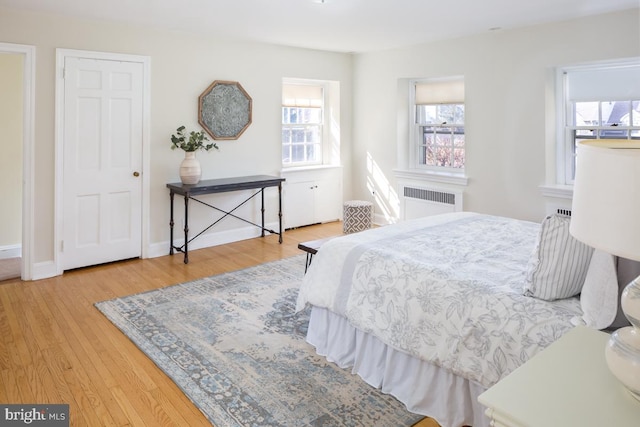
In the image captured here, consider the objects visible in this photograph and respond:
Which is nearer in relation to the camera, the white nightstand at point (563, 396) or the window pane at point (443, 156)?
the white nightstand at point (563, 396)

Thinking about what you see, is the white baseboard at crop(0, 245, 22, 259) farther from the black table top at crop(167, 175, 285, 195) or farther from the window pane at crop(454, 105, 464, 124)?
the window pane at crop(454, 105, 464, 124)

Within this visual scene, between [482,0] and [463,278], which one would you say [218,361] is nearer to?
[463,278]

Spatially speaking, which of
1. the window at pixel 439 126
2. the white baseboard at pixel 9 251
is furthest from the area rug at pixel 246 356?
the window at pixel 439 126

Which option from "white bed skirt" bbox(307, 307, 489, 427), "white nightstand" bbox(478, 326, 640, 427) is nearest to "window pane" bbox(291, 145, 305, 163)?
"white bed skirt" bbox(307, 307, 489, 427)

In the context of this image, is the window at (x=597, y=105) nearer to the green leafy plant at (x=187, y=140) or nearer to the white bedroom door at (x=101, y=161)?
the green leafy plant at (x=187, y=140)

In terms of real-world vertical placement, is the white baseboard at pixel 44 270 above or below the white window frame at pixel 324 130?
below

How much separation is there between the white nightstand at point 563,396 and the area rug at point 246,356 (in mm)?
1033

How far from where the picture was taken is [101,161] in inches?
180

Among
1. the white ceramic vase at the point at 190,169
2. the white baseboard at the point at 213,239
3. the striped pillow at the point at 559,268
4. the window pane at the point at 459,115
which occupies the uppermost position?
the window pane at the point at 459,115

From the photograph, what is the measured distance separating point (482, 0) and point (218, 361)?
131 inches

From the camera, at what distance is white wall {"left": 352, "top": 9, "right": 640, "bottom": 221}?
4.29 meters

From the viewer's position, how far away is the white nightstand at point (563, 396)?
1.11 m

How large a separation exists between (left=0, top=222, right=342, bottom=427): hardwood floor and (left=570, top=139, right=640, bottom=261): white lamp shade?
6.05 ft

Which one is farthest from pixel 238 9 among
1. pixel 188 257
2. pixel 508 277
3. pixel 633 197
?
pixel 633 197
